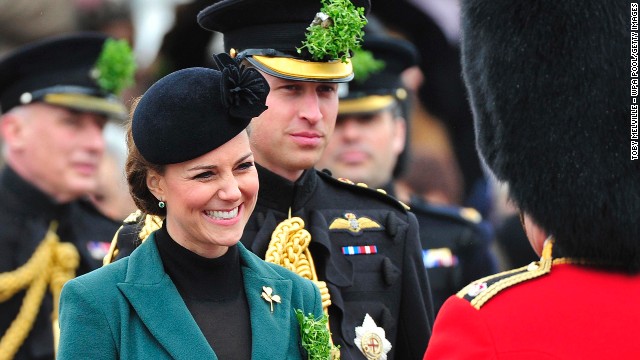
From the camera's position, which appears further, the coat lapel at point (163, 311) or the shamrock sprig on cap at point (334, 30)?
the shamrock sprig on cap at point (334, 30)

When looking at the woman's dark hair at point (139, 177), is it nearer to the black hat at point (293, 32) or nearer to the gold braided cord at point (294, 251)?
the gold braided cord at point (294, 251)

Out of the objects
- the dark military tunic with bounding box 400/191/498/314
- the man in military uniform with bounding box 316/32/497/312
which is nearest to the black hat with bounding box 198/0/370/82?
the man in military uniform with bounding box 316/32/497/312

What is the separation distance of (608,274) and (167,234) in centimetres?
146

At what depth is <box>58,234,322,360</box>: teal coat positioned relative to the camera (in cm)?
443

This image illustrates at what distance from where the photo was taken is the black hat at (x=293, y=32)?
5.68 metres

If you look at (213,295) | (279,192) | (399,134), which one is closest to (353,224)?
(279,192)

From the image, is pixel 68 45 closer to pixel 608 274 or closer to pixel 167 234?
pixel 167 234

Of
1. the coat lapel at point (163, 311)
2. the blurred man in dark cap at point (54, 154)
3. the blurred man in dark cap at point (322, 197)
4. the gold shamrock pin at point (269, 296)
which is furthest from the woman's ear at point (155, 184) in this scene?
the blurred man in dark cap at point (54, 154)

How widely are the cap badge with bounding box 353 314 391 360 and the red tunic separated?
55.6 inches

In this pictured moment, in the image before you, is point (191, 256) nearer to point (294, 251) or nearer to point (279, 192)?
point (294, 251)

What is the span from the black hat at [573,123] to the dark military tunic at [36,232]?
369cm

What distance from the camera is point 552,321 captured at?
162 inches

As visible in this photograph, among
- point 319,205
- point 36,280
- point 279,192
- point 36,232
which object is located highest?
point 279,192

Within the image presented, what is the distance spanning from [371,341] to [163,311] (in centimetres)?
133
